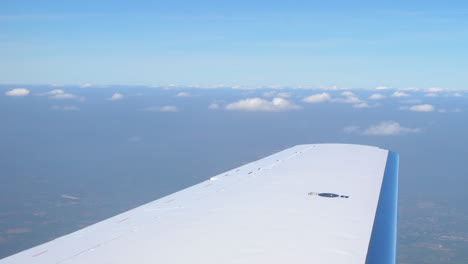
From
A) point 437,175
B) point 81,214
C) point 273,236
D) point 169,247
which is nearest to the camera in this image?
point 169,247

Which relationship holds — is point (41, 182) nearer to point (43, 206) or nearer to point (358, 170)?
point (43, 206)

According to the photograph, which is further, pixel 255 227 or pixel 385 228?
pixel 385 228

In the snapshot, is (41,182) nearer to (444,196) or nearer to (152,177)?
(152,177)

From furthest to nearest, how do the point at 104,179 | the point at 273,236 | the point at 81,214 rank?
the point at 104,179 → the point at 81,214 → the point at 273,236

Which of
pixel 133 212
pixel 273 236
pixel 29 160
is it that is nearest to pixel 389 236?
pixel 273 236

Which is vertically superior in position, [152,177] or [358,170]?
[358,170]

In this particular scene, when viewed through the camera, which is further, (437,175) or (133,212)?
(437,175)
